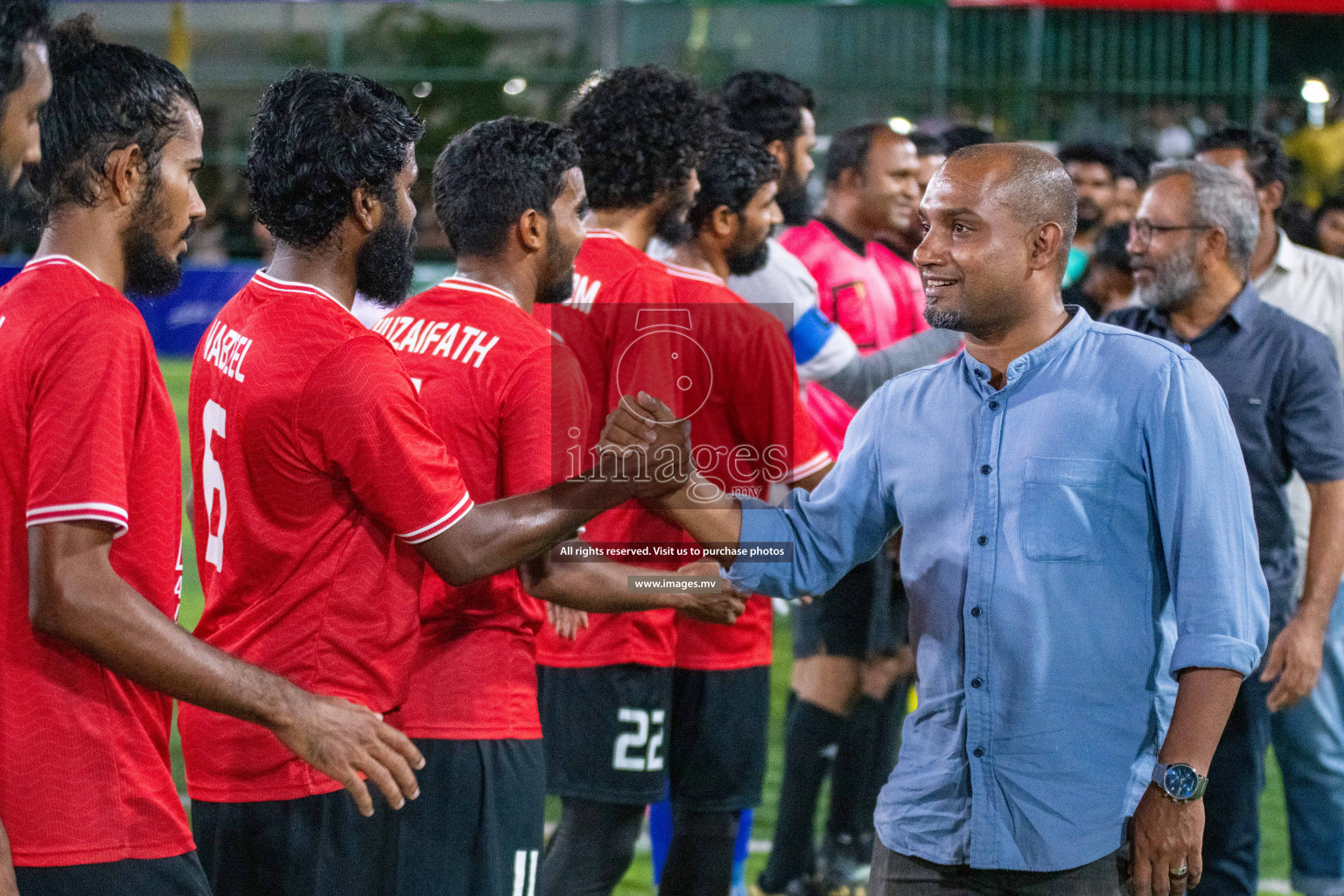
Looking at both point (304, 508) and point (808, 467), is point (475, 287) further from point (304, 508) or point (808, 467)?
point (808, 467)

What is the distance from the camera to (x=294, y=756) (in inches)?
100

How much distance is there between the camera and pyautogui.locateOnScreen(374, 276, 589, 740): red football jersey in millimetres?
2918

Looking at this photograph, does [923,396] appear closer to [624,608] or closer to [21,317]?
[624,608]

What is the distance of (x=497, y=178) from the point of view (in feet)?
10.3

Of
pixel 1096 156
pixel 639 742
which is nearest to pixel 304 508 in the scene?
pixel 639 742

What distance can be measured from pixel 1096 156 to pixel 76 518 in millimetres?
6719

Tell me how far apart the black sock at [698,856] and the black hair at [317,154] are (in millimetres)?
2121

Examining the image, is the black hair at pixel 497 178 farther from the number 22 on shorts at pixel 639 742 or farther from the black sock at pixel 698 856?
the black sock at pixel 698 856

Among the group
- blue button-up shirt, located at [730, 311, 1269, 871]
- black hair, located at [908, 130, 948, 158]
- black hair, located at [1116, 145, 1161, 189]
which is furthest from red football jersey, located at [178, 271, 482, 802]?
black hair, located at [1116, 145, 1161, 189]

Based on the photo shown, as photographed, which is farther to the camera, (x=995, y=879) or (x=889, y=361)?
(x=889, y=361)

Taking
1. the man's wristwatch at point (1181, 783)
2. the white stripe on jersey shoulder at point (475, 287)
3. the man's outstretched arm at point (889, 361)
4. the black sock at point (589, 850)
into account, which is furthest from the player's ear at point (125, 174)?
the man's outstretched arm at point (889, 361)

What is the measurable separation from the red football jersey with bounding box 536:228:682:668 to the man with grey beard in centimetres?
160

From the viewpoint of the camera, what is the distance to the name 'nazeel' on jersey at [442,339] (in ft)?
9.66

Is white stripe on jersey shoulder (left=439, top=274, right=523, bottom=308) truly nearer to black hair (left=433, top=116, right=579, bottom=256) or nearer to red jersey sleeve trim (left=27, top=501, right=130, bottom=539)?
black hair (left=433, top=116, right=579, bottom=256)
